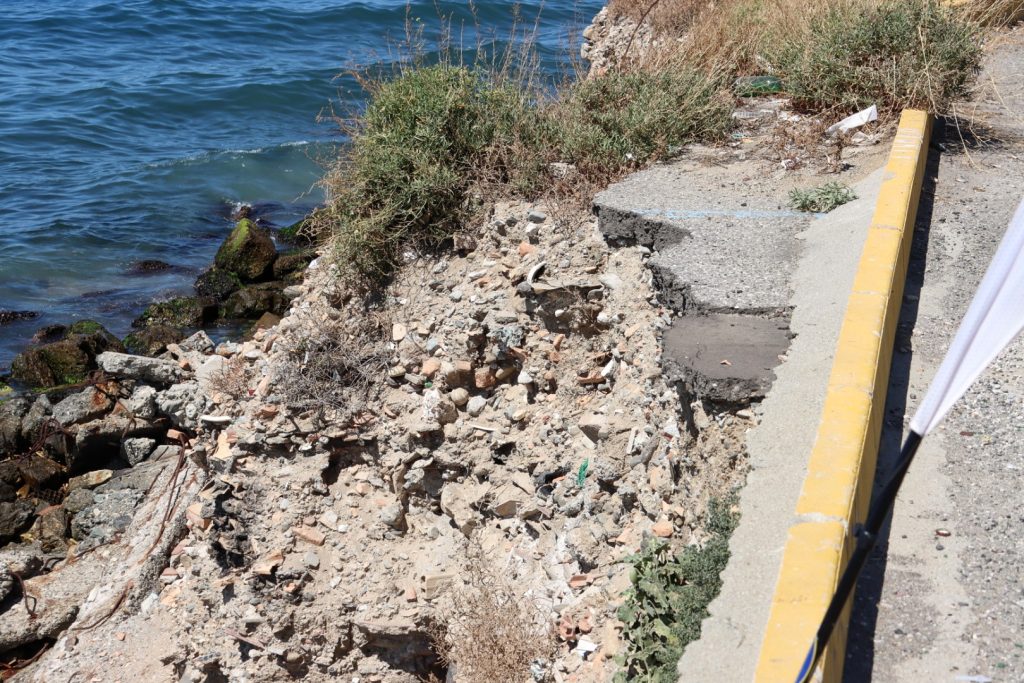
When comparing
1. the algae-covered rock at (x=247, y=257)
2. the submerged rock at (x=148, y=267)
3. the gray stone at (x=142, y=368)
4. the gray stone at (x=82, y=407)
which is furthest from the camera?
the submerged rock at (x=148, y=267)

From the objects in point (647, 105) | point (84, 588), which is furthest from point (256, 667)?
point (647, 105)

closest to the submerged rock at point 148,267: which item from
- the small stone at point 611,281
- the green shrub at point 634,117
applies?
the green shrub at point 634,117

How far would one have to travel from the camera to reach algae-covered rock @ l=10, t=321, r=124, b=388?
939cm

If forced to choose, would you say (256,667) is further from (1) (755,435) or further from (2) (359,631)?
(1) (755,435)

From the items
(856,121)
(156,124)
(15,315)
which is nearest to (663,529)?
(856,121)

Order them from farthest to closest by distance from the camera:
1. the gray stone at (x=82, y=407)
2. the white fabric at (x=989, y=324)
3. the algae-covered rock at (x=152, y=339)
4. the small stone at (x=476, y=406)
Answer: the algae-covered rock at (x=152, y=339)
the gray stone at (x=82, y=407)
the small stone at (x=476, y=406)
the white fabric at (x=989, y=324)

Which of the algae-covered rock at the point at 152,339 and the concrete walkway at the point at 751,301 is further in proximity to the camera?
the algae-covered rock at the point at 152,339

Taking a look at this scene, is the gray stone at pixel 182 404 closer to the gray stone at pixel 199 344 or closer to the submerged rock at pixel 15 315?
the gray stone at pixel 199 344

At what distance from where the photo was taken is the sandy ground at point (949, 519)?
2906 millimetres

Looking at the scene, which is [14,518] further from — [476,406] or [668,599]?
[668,599]

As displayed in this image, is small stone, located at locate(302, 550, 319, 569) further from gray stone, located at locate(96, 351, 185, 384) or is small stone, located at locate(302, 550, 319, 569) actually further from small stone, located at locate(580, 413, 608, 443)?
gray stone, located at locate(96, 351, 185, 384)

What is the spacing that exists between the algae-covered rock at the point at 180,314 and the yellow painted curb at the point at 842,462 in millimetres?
7921

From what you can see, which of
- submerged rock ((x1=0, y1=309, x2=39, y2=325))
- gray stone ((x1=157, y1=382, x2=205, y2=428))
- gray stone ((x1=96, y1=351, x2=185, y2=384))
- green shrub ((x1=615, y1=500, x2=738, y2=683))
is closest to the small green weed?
green shrub ((x1=615, y1=500, x2=738, y2=683))

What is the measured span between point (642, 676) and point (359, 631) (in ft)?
8.01
